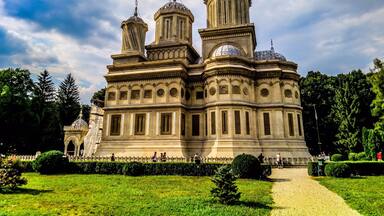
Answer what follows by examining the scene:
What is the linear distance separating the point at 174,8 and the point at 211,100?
14035 mm

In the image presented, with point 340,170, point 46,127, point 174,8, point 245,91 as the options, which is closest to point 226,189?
point 340,170

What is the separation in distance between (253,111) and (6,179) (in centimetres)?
2081

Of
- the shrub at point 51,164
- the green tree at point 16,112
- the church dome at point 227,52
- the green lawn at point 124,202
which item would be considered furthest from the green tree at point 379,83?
the green tree at point 16,112

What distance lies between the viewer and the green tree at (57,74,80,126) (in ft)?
172

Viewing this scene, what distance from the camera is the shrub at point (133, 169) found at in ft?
55.0

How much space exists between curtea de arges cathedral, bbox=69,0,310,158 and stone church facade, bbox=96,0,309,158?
A: 0.10m

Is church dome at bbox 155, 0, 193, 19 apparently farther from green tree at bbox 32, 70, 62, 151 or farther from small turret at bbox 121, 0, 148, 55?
green tree at bbox 32, 70, 62, 151

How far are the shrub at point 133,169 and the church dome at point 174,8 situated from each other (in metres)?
21.6

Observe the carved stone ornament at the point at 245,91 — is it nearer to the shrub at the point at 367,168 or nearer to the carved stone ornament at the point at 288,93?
the carved stone ornament at the point at 288,93

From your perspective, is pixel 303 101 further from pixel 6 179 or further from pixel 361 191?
pixel 6 179

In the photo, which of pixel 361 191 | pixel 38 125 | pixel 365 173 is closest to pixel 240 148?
pixel 365 173

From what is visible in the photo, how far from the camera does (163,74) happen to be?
26781 mm

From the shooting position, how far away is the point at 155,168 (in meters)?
17.2

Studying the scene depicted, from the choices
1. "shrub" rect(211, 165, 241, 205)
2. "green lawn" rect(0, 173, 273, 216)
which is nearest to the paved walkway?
"green lawn" rect(0, 173, 273, 216)
